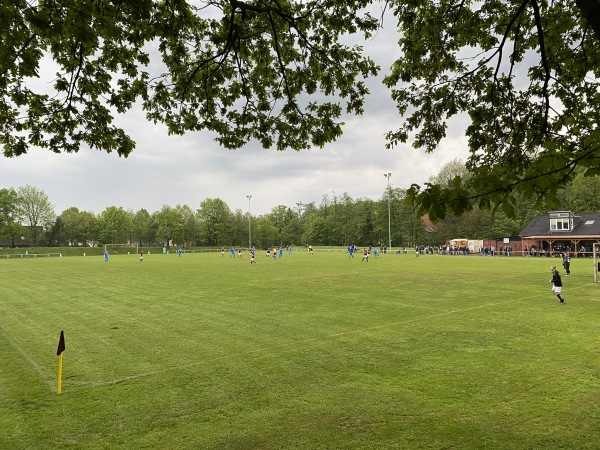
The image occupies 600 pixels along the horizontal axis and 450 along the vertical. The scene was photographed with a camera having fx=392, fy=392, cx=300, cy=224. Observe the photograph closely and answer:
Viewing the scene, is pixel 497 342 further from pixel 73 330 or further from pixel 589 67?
pixel 73 330

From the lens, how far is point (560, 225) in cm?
5506

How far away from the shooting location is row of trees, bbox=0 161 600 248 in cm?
7500

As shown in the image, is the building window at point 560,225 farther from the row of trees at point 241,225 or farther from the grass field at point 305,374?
the grass field at point 305,374

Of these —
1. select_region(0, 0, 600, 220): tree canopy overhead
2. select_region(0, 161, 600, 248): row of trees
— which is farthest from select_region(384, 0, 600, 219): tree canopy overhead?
select_region(0, 161, 600, 248): row of trees

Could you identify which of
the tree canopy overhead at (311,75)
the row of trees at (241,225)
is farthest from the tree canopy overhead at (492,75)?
the row of trees at (241,225)

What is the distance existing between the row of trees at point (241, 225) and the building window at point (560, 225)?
15.6m

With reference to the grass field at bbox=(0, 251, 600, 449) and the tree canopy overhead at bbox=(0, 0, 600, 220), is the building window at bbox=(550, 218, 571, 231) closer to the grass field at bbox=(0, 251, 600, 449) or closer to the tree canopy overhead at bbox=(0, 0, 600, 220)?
the grass field at bbox=(0, 251, 600, 449)

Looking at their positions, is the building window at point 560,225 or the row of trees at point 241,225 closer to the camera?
the building window at point 560,225

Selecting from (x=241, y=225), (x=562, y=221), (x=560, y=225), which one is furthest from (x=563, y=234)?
(x=241, y=225)

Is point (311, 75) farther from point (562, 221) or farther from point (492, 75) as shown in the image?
point (562, 221)

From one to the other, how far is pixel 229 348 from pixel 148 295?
1119cm

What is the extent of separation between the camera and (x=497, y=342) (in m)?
10.8

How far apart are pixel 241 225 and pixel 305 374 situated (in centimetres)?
10863

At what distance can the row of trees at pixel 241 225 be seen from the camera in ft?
246
